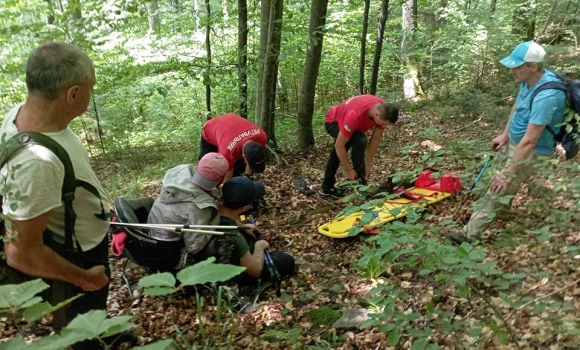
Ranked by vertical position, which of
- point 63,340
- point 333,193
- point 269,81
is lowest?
point 333,193

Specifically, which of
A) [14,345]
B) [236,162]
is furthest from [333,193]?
[14,345]

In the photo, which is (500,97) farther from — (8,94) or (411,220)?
(8,94)

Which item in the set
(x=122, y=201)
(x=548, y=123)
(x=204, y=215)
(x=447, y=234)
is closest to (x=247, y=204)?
(x=204, y=215)

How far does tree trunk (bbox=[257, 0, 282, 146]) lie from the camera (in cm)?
684

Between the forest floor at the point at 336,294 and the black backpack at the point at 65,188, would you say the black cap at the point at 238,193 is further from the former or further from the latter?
the black backpack at the point at 65,188

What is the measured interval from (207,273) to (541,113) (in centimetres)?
354

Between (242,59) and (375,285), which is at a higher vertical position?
(242,59)

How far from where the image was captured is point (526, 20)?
1276cm

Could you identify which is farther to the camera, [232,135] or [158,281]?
[232,135]

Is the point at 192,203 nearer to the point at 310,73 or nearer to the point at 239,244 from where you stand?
the point at 239,244

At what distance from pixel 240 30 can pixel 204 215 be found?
5.31m

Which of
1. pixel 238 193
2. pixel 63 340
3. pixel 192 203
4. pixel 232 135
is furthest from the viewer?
pixel 232 135

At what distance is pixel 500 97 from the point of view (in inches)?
407

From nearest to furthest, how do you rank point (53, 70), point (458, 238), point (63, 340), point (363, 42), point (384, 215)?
point (63, 340)
point (53, 70)
point (458, 238)
point (384, 215)
point (363, 42)
